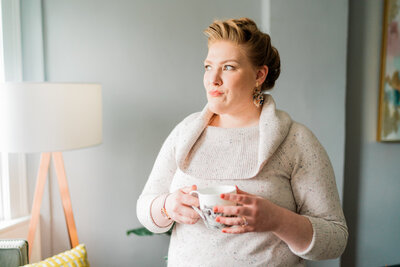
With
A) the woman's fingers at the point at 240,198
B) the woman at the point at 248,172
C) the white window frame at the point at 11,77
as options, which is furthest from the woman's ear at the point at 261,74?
the white window frame at the point at 11,77

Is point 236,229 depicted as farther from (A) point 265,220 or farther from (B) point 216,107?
(B) point 216,107

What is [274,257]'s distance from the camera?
99 centimetres

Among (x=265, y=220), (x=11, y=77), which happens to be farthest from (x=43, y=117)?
(x=265, y=220)

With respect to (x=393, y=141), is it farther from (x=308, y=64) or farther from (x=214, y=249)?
(x=214, y=249)

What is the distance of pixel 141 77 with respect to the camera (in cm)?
196

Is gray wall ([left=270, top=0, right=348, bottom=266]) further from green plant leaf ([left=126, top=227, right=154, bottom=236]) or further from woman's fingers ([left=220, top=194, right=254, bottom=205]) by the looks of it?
woman's fingers ([left=220, top=194, right=254, bottom=205])

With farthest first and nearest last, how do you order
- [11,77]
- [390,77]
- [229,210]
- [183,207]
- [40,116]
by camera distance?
[390,77]
[11,77]
[40,116]
[183,207]
[229,210]

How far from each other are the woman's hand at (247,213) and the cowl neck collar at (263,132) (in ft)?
0.51

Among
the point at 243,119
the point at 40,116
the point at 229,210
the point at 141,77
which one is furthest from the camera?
the point at 141,77

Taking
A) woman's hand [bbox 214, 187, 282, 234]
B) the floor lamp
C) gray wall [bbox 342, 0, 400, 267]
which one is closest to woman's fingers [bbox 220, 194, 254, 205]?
woman's hand [bbox 214, 187, 282, 234]

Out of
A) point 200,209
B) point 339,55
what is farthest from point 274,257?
point 339,55

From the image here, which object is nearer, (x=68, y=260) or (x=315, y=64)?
(x=68, y=260)

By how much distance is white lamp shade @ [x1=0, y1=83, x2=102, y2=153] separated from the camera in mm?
1328

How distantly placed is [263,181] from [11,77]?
151 centimetres
